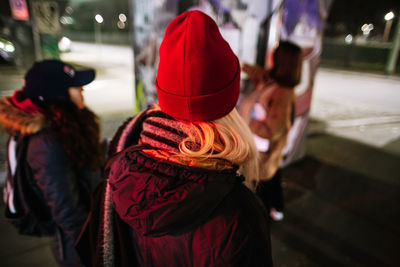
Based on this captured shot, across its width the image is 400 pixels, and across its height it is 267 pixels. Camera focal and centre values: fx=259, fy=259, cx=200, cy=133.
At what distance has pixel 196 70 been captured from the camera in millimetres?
803

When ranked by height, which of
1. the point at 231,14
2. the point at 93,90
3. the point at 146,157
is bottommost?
the point at 93,90

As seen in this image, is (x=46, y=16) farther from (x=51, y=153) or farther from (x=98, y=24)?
(x=98, y=24)

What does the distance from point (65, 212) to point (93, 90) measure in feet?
26.1

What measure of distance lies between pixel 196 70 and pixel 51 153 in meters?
1.14

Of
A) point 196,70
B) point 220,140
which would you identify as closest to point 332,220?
point 220,140

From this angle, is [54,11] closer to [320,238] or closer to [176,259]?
[176,259]

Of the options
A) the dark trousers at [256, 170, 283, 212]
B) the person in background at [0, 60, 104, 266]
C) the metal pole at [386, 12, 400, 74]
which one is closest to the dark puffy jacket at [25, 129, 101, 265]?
the person in background at [0, 60, 104, 266]

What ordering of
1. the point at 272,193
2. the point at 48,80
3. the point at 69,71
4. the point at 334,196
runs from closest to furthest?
the point at 48,80, the point at 69,71, the point at 272,193, the point at 334,196

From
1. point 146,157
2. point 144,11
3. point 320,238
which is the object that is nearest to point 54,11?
point 144,11

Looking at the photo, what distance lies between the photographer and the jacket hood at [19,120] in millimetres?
1475

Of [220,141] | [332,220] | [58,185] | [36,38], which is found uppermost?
[36,38]

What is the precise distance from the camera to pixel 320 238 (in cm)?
294

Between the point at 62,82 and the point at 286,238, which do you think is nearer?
the point at 62,82

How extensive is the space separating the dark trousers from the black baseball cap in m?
2.26
